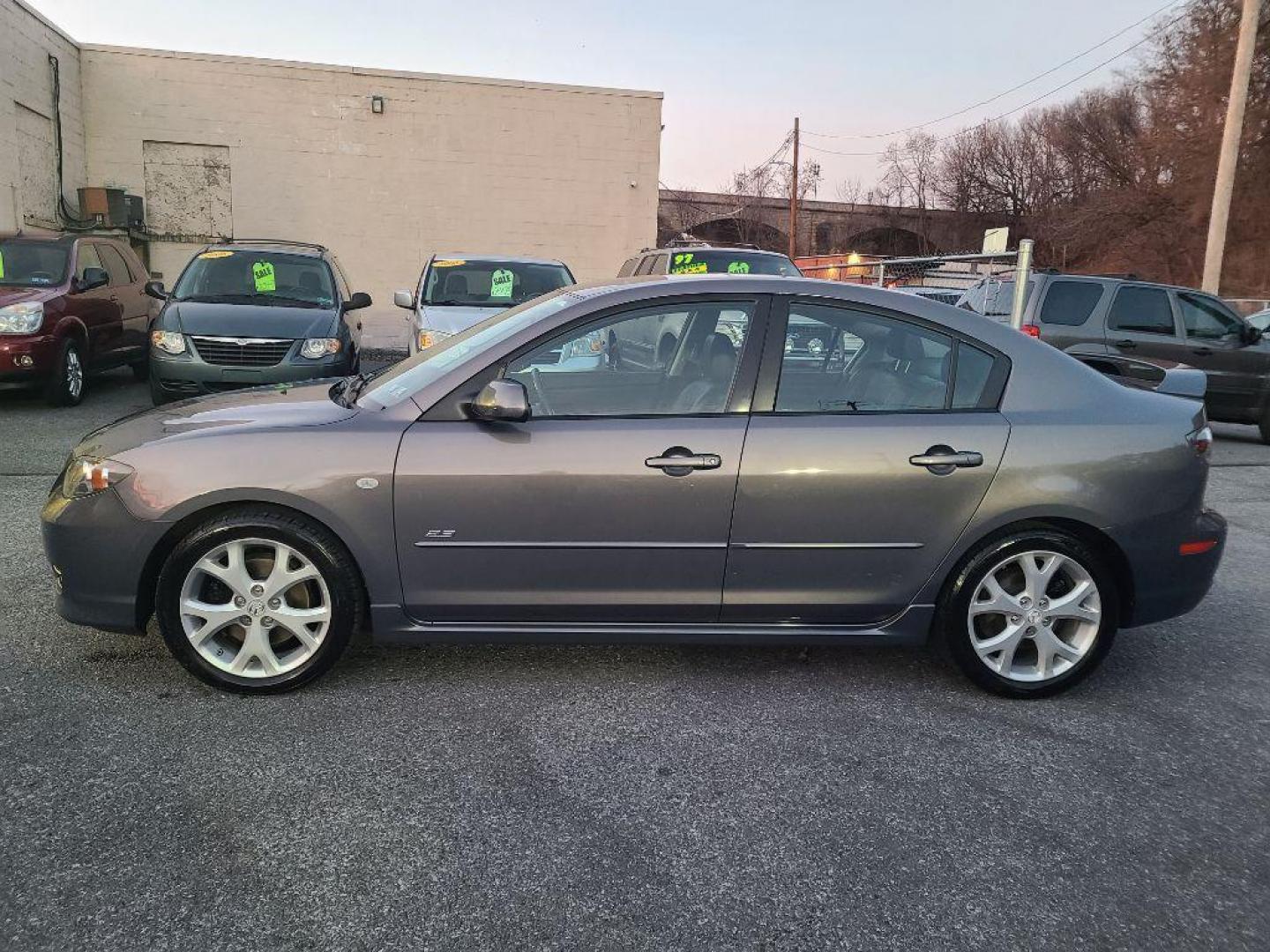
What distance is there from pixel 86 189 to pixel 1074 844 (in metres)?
17.4

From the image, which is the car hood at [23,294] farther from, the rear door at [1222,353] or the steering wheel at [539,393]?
the rear door at [1222,353]

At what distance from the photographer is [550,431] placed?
10.6 ft

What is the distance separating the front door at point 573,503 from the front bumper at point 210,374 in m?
5.06

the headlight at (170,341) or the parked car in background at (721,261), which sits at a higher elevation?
the parked car in background at (721,261)

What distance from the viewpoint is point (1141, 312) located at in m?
9.62

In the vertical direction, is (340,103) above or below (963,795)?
above

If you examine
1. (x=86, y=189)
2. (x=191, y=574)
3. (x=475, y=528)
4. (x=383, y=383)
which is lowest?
(x=191, y=574)

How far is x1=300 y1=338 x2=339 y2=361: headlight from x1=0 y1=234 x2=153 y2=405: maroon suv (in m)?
2.85

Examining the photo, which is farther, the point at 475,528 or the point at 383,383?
the point at 383,383

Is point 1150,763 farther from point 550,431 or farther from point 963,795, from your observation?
point 550,431

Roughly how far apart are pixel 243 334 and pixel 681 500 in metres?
6.02

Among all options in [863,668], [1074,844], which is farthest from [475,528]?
[1074,844]

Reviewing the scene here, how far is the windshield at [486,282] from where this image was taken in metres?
9.20

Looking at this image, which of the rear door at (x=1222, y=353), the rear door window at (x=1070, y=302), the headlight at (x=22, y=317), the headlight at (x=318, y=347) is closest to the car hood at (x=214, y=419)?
the headlight at (x=318, y=347)
